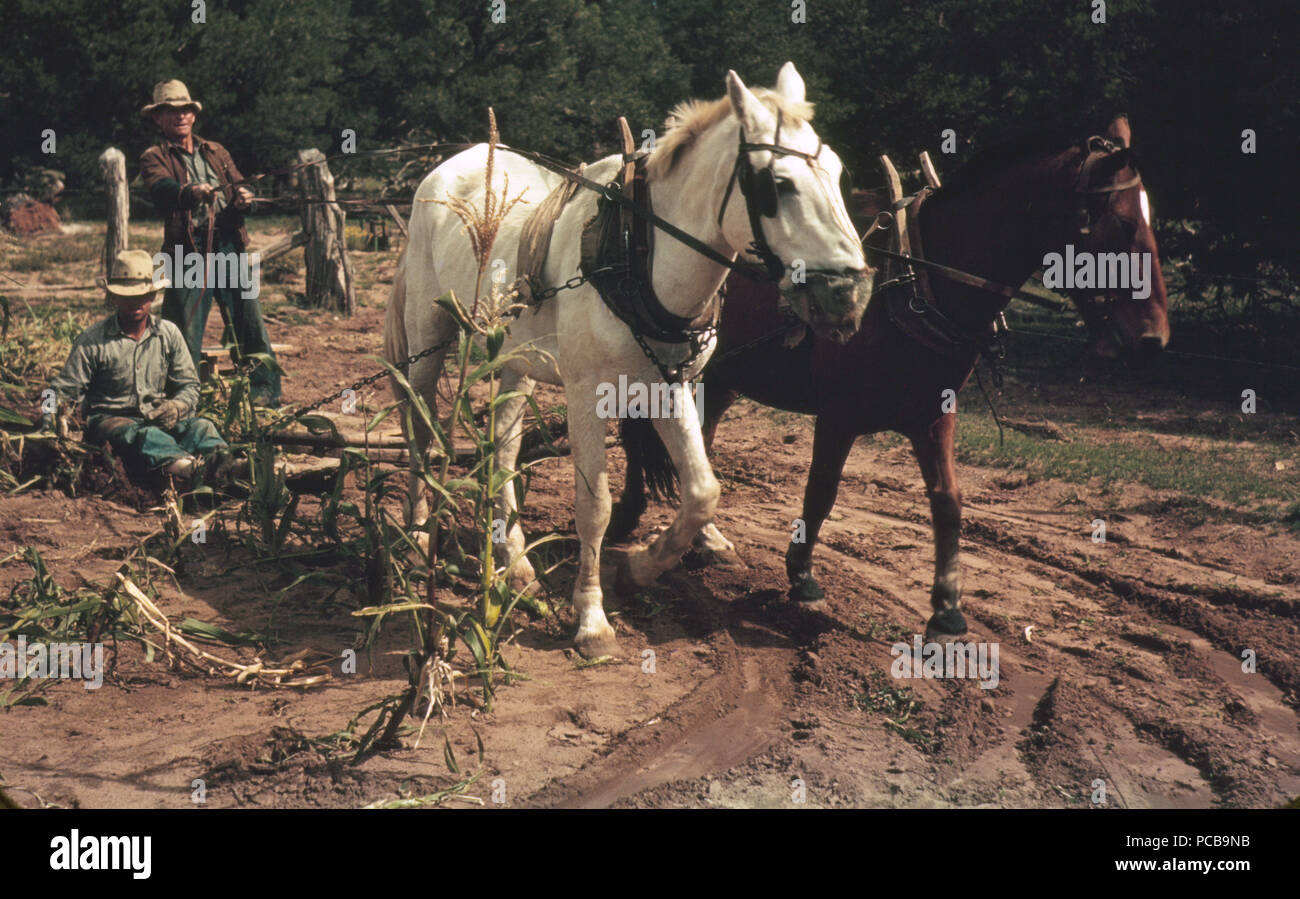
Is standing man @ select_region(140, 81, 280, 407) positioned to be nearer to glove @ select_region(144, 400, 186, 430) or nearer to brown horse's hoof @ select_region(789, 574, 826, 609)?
glove @ select_region(144, 400, 186, 430)

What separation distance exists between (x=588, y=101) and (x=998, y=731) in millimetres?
16629

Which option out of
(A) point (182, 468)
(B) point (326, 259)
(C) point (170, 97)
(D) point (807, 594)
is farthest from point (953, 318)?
(B) point (326, 259)

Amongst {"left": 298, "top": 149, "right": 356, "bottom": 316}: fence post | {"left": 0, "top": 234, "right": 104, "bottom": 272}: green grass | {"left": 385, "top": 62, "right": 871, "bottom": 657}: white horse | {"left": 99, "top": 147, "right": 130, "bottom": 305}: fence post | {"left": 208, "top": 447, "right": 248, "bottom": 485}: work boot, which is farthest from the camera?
{"left": 0, "top": 234, "right": 104, "bottom": 272}: green grass

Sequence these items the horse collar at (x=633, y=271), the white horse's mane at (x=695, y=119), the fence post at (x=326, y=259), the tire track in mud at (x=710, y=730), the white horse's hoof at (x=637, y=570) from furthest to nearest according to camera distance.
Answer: the fence post at (x=326, y=259), the white horse's hoof at (x=637, y=570), the horse collar at (x=633, y=271), the white horse's mane at (x=695, y=119), the tire track in mud at (x=710, y=730)

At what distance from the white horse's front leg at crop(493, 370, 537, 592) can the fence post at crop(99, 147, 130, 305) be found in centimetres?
695

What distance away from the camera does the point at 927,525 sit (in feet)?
23.1

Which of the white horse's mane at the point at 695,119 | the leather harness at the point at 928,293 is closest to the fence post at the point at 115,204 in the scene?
the white horse's mane at the point at 695,119

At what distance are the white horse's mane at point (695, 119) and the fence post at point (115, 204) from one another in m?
8.25

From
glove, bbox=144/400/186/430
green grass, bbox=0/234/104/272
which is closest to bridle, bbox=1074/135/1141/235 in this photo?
glove, bbox=144/400/186/430

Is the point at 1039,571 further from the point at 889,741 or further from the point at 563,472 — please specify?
the point at 563,472

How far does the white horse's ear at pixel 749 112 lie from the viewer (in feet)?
14.3

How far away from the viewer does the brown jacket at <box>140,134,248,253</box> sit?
766 centimetres

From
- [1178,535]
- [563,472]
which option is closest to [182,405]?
[563,472]

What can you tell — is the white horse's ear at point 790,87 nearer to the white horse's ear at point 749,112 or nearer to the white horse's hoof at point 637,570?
the white horse's ear at point 749,112
